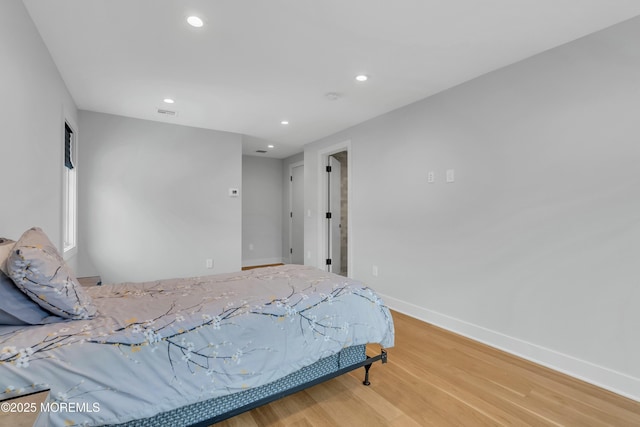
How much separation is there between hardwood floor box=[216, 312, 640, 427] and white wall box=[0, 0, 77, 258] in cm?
183

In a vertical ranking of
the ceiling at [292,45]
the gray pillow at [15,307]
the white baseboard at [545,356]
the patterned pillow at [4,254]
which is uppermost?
the ceiling at [292,45]

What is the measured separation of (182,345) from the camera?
134cm

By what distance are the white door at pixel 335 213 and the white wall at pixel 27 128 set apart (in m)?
3.53

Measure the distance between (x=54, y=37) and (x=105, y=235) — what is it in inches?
93.5

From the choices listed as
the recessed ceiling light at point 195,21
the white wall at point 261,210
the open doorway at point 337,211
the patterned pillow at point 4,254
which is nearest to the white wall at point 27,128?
the patterned pillow at point 4,254

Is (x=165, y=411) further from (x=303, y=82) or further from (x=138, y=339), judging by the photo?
(x=303, y=82)

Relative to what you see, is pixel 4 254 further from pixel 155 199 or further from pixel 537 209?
pixel 537 209

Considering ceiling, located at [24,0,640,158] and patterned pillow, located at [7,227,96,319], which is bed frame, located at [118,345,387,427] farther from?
ceiling, located at [24,0,640,158]

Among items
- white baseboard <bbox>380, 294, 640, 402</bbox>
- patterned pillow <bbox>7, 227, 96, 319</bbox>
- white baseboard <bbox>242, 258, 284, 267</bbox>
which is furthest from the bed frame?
white baseboard <bbox>242, 258, 284, 267</bbox>

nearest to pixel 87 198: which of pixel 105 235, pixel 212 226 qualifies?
pixel 105 235

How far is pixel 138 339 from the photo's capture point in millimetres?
1266

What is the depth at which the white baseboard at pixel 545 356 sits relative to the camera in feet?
6.33

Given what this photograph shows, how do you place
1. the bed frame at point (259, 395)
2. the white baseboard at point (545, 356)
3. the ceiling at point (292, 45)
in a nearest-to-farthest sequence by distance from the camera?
1. the bed frame at point (259, 395)
2. the ceiling at point (292, 45)
3. the white baseboard at point (545, 356)

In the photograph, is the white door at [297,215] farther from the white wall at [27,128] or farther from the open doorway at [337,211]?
the white wall at [27,128]
